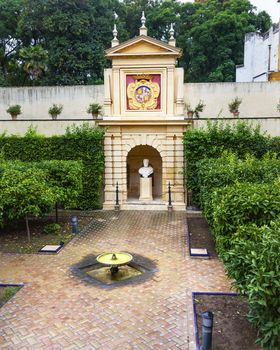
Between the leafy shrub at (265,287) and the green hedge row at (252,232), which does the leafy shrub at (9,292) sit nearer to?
the green hedge row at (252,232)

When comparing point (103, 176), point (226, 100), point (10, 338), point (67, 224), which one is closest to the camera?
point (10, 338)

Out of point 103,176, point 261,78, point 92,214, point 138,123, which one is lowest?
point 92,214

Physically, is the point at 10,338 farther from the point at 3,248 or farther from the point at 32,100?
the point at 32,100

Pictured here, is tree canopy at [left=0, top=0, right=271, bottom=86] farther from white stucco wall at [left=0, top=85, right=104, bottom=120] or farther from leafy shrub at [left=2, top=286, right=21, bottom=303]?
leafy shrub at [left=2, top=286, right=21, bottom=303]

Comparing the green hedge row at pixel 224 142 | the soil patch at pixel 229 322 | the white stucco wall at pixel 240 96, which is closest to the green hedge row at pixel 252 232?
the soil patch at pixel 229 322

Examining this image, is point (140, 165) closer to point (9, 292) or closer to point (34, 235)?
point (34, 235)

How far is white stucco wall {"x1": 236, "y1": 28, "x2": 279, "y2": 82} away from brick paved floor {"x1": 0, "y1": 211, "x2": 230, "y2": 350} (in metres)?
23.5

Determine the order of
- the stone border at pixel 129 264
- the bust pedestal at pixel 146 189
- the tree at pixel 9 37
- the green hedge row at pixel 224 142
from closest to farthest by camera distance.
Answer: the stone border at pixel 129 264 → the green hedge row at pixel 224 142 → the bust pedestal at pixel 146 189 → the tree at pixel 9 37

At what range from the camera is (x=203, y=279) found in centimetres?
974

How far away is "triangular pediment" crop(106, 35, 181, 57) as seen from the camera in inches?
690

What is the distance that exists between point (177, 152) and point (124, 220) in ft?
15.9

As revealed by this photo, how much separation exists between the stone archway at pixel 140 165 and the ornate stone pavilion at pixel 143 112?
2188 mm

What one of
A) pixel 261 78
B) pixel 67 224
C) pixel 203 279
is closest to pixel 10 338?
pixel 203 279

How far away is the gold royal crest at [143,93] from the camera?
18375 mm
